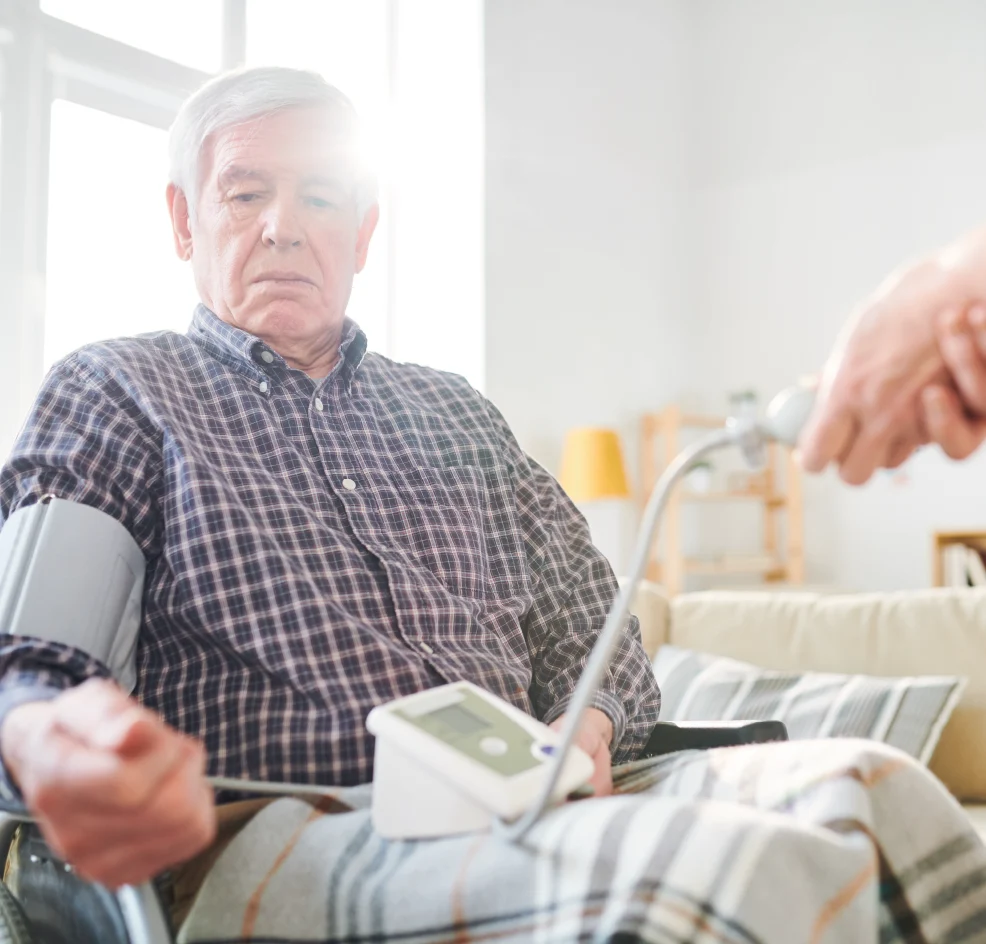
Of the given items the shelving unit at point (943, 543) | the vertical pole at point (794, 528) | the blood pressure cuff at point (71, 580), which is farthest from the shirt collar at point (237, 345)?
the vertical pole at point (794, 528)

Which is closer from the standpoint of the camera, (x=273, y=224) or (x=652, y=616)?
(x=273, y=224)

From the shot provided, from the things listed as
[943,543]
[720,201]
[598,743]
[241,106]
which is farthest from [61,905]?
[720,201]

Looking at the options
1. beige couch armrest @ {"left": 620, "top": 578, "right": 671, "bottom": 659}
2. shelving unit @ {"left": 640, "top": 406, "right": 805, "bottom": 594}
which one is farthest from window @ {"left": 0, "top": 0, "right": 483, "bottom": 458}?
beige couch armrest @ {"left": 620, "top": 578, "right": 671, "bottom": 659}

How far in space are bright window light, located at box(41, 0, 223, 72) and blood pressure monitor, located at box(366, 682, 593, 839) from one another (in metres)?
2.58

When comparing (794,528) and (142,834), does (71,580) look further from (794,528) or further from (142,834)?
(794,528)

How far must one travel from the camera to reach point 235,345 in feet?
3.64

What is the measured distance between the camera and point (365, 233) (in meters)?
1.36

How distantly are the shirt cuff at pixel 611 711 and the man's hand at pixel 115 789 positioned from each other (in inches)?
20.1

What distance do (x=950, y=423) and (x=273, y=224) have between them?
81 cm

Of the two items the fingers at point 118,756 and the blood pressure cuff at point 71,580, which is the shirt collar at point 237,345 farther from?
the fingers at point 118,756

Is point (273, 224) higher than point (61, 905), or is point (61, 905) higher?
point (273, 224)

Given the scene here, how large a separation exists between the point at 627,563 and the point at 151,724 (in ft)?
12.8

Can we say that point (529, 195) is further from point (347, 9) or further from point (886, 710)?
point (886, 710)

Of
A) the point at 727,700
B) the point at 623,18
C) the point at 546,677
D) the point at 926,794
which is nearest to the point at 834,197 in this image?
the point at 623,18
